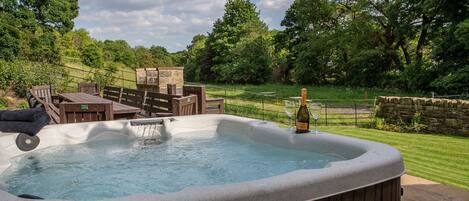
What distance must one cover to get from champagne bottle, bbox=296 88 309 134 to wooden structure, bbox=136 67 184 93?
8.86 m

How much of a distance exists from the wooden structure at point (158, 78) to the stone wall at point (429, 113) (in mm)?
6167

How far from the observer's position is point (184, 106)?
5746 mm

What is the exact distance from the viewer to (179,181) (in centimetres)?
314

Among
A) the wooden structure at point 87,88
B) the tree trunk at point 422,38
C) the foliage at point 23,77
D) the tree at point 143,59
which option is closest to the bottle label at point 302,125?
the wooden structure at point 87,88

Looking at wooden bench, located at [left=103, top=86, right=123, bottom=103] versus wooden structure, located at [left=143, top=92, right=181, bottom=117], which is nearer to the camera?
wooden structure, located at [left=143, top=92, right=181, bottom=117]

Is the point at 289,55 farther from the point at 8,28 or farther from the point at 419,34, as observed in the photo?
the point at 8,28

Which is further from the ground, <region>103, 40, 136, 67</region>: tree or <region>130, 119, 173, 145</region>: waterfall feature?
<region>103, 40, 136, 67</region>: tree

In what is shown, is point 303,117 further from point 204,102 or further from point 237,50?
point 237,50

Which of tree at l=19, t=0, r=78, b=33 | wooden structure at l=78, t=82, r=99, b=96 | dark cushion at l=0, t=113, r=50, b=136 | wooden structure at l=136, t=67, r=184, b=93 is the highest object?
tree at l=19, t=0, r=78, b=33

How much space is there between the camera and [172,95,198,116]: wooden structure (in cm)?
554

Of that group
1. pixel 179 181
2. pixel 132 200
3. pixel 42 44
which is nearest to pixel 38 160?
pixel 179 181

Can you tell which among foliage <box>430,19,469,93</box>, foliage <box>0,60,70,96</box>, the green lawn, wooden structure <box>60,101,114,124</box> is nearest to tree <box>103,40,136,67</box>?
foliage <box>0,60,70,96</box>

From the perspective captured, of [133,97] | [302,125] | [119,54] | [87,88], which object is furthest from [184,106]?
[119,54]

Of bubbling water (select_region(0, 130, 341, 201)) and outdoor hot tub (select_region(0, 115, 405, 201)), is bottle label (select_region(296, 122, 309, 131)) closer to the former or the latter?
outdoor hot tub (select_region(0, 115, 405, 201))
